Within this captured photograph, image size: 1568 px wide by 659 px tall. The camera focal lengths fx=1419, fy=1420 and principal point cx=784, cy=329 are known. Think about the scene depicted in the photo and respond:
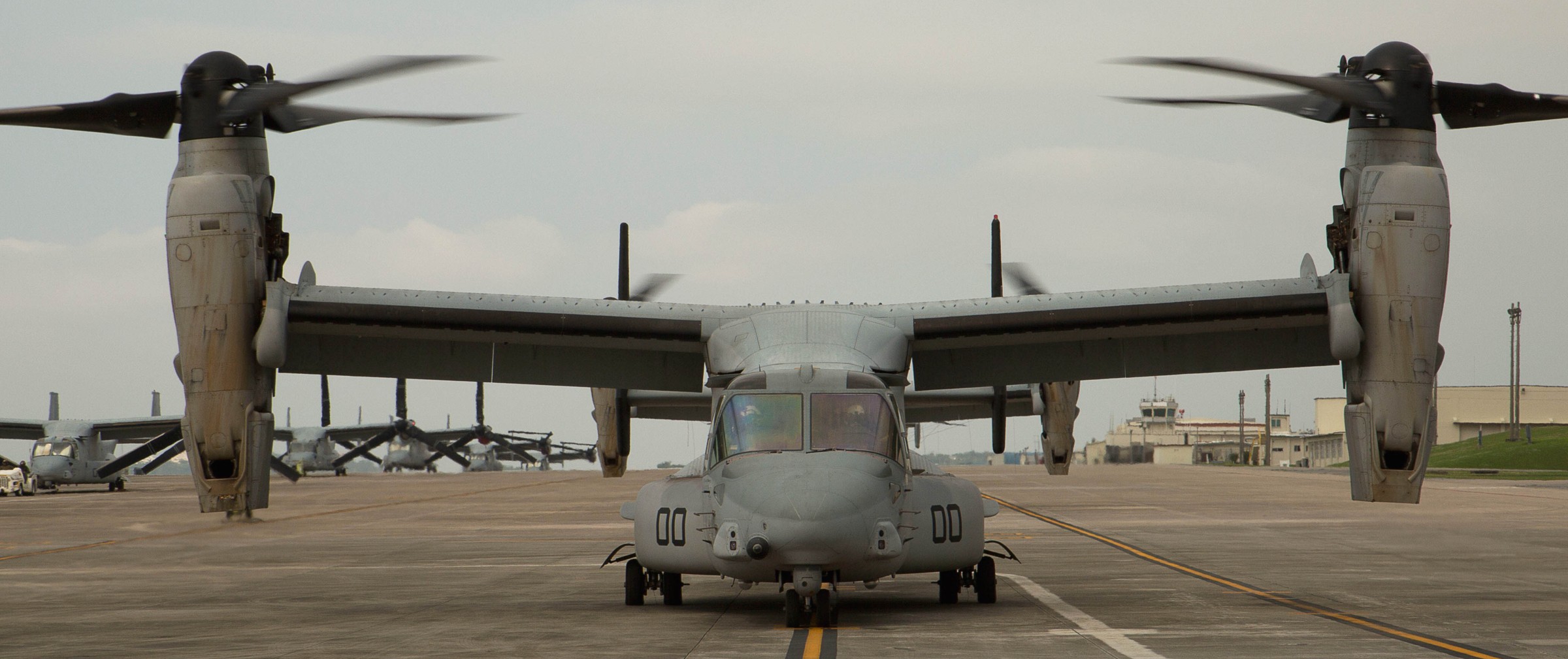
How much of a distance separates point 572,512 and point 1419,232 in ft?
83.2

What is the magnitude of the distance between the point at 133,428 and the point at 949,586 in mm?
57308

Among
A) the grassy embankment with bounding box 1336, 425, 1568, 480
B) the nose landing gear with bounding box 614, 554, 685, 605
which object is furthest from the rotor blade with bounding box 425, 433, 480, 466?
the nose landing gear with bounding box 614, 554, 685, 605

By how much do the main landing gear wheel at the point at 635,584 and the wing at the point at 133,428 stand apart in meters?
50.9

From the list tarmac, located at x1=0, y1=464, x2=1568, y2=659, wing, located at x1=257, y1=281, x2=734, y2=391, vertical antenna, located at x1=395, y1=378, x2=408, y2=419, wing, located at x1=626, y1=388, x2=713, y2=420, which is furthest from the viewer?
vertical antenna, located at x1=395, y1=378, x2=408, y2=419

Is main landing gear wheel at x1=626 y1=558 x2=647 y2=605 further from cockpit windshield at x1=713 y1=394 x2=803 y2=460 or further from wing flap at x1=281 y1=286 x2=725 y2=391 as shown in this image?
wing flap at x1=281 y1=286 x2=725 y2=391

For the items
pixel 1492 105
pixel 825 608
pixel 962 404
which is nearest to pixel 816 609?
pixel 825 608

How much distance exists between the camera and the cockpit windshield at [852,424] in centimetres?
1268

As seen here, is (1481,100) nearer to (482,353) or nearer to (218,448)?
(482,353)

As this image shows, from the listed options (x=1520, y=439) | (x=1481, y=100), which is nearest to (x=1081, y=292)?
(x=1481, y=100)

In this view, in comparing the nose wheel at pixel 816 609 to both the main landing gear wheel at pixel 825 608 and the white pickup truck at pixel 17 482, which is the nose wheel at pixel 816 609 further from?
the white pickup truck at pixel 17 482

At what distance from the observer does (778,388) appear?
1312 cm

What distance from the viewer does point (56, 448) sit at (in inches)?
2323

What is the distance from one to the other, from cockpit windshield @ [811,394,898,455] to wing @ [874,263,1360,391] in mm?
3077

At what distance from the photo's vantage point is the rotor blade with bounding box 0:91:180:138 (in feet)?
53.5
